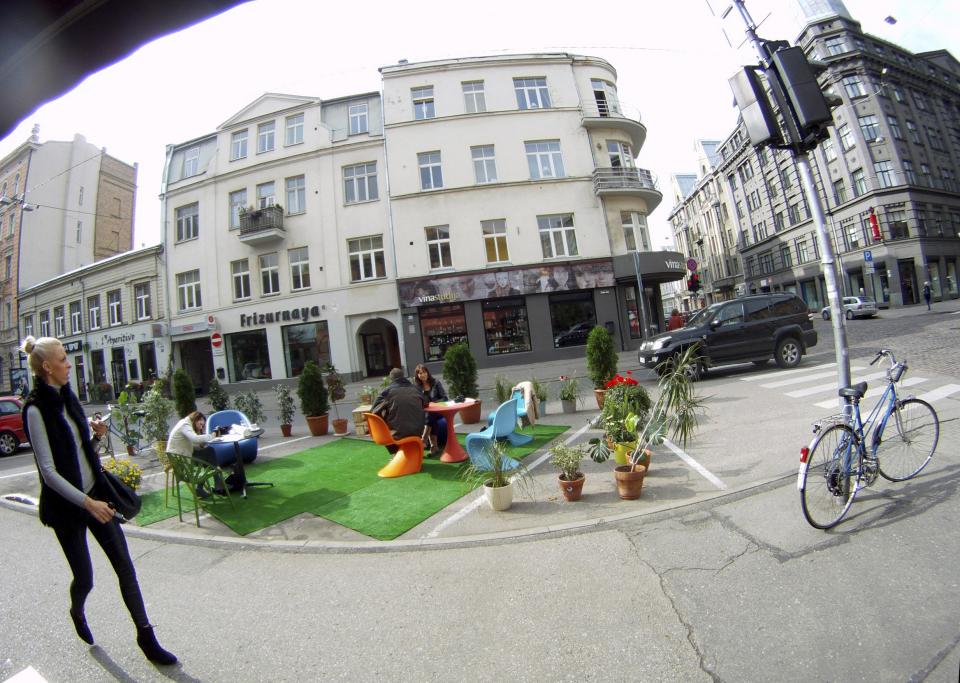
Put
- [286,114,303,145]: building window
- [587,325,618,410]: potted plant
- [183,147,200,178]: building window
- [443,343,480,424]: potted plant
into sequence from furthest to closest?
[183,147,200,178]: building window, [286,114,303,145]: building window, [443,343,480,424]: potted plant, [587,325,618,410]: potted plant

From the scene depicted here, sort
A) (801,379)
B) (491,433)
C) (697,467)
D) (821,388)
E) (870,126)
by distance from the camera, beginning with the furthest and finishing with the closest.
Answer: (870,126) → (801,379) → (821,388) → (491,433) → (697,467)

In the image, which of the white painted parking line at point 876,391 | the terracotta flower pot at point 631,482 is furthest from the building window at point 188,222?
the white painted parking line at point 876,391

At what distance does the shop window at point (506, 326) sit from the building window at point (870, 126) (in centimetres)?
3479

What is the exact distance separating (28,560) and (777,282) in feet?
183

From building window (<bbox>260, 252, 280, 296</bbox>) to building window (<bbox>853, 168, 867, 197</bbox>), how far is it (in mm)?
43097

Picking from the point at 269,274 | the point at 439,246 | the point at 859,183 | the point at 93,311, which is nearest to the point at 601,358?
the point at 439,246

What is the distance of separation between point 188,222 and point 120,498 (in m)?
26.7

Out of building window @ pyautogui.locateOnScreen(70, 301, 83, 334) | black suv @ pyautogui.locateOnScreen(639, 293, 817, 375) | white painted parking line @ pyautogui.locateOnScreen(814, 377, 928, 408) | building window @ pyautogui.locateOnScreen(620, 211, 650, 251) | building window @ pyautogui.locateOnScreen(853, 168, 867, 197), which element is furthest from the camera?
building window @ pyautogui.locateOnScreen(853, 168, 867, 197)

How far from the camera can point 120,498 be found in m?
2.74

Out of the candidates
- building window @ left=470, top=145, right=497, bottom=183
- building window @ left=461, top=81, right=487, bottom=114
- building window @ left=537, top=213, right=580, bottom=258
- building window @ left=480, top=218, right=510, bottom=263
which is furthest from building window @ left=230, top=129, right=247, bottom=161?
building window @ left=537, top=213, right=580, bottom=258

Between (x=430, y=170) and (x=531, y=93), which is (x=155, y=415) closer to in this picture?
(x=430, y=170)

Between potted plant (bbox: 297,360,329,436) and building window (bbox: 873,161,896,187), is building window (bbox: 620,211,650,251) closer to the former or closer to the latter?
potted plant (bbox: 297,360,329,436)

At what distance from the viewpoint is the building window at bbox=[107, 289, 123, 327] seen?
25.7 m

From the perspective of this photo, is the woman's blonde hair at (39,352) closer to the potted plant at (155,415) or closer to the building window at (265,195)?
the potted plant at (155,415)
